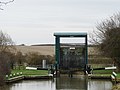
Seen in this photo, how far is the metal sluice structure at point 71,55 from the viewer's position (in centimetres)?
5031

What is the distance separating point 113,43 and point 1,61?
17.1m

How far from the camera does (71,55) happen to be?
5097cm

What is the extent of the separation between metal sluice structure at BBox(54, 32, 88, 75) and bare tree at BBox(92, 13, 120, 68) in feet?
8.95

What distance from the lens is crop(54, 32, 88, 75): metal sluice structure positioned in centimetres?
5031

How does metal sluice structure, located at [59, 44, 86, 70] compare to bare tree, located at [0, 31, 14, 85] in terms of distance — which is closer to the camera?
bare tree, located at [0, 31, 14, 85]

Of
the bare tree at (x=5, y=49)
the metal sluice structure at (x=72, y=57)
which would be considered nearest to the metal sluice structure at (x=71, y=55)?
the metal sluice structure at (x=72, y=57)

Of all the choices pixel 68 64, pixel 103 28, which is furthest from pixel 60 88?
pixel 103 28

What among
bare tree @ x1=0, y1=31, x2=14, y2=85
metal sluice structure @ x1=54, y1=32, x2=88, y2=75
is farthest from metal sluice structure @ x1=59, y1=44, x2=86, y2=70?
bare tree @ x1=0, y1=31, x2=14, y2=85

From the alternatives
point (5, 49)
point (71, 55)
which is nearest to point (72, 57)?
point (71, 55)

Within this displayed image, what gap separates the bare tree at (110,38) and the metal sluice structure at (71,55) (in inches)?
107

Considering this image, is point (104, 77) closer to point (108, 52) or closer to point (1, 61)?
point (108, 52)

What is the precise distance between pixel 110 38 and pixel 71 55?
501cm

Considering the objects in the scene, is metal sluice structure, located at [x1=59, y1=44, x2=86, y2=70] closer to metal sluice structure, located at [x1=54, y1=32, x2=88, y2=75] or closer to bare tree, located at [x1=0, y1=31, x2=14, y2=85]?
metal sluice structure, located at [x1=54, y1=32, x2=88, y2=75]

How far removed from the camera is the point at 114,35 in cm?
5025
